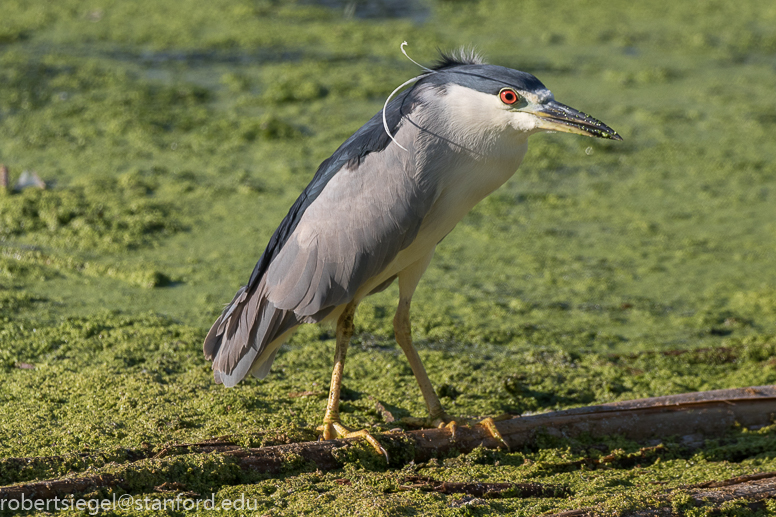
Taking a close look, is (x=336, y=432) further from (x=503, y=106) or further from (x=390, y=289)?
(x=390, y=289)

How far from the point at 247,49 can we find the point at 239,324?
203 inches

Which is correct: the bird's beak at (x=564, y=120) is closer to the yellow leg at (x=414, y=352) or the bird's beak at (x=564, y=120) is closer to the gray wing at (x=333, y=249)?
the gray wing at (x=333, y=249)

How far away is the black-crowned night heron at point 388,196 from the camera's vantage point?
9.07ft

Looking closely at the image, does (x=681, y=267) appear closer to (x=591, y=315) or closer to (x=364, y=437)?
(x=591, y=315)

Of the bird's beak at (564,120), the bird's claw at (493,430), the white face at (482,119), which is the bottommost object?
the bird's claw at (493,430)

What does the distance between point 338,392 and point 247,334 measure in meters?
0.41

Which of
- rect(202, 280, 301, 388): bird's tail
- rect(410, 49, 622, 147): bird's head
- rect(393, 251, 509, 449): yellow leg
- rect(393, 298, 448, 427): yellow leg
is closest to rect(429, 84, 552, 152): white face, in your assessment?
rect(410, 49, 622, 147): bird's head

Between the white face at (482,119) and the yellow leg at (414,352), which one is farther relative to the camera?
the yellow leg at (414,352)

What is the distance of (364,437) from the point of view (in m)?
2.78

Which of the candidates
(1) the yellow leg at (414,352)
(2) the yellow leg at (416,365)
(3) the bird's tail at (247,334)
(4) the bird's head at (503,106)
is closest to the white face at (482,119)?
(4) the bird's head at (503,106)

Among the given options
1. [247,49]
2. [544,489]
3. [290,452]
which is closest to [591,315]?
[544,489]

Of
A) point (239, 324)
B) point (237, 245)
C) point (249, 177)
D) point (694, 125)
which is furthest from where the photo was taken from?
point (694, 125)

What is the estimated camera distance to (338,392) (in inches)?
120

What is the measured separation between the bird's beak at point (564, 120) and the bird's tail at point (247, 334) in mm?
1116
